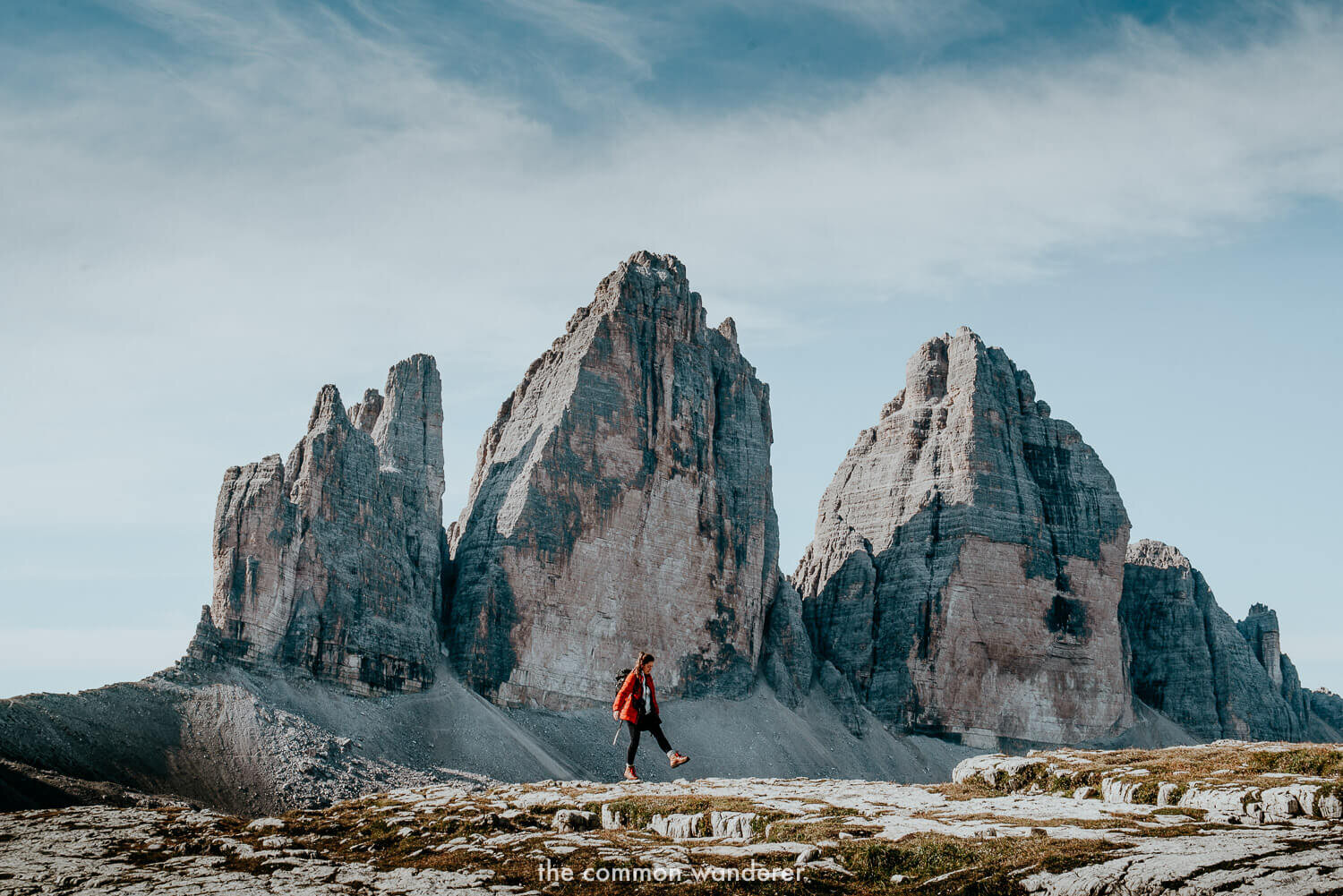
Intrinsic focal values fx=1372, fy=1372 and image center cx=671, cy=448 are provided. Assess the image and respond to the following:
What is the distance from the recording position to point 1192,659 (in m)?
141

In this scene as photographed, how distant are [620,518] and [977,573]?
116 feet

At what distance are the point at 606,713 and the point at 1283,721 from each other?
81.2 metres

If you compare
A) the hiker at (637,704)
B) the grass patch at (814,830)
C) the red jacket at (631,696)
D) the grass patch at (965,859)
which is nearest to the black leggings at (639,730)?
the hiker at (637,704)

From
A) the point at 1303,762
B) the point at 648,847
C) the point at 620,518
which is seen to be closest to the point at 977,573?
the point at 620,518

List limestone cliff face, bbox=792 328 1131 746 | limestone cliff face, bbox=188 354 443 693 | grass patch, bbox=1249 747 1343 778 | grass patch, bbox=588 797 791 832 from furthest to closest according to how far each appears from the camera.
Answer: limestone cliff face, bbox=792 328 1131 746 → limestone cliff face, bbox=188 354 443 693 → grass patch, bbox=1249 747 1343 778 → grass patch, bbox=588 797 791 832

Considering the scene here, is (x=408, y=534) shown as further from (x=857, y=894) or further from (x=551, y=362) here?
(x=857, y=894)

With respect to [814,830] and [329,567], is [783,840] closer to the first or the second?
[814,830]

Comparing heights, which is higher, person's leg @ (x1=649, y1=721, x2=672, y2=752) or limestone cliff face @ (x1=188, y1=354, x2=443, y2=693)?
limestone cliff face @ (x1=188, y1=354, x2=443, y2=693)

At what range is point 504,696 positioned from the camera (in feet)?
326

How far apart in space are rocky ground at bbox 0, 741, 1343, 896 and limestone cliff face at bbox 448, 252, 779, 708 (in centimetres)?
6675

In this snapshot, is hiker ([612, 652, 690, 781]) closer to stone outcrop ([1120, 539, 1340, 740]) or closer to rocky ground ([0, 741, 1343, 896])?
rocky ground ([0, 741, 1343, 896])

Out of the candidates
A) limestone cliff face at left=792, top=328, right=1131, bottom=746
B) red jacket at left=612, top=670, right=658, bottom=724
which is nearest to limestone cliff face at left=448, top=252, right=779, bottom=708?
limestone cliff face at left=792, top=328, right=1131, bottom=746

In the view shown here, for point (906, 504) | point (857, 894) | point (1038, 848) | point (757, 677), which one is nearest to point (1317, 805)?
point (1038, 848)

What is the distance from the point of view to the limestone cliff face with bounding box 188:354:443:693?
8831cm
